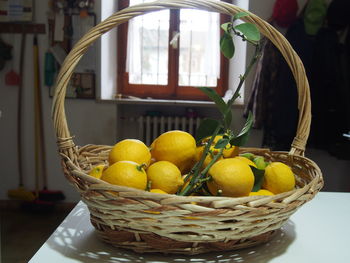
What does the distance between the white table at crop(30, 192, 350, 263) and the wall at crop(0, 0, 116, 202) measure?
201 cm

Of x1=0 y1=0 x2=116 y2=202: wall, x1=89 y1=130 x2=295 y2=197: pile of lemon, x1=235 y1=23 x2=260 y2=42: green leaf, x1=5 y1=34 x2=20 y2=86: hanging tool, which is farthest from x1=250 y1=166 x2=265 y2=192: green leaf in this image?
x1=5 y1=34 x2=20 y2=86: hanging tool

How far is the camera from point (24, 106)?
2719 millimetres

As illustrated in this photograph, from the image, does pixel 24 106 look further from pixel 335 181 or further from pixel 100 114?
pixel 335 181

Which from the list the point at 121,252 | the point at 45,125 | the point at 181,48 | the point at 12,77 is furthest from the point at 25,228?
the point at 121,252

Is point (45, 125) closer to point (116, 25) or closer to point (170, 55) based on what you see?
point (170, 55)

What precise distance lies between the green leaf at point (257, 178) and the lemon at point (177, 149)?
11cm

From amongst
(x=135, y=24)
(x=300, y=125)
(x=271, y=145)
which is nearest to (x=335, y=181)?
(x=271, y=145)

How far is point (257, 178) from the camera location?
0.62 metres

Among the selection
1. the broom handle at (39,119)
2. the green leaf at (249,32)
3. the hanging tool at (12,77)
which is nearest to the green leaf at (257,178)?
the green leaf at (249,32)

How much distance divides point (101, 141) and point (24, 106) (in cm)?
64

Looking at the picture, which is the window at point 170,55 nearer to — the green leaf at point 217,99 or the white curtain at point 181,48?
the white curtain at point 181,48

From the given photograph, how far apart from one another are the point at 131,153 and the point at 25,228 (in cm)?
222

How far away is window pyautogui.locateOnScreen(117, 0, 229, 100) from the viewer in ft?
9.61

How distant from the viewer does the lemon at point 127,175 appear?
537mm
